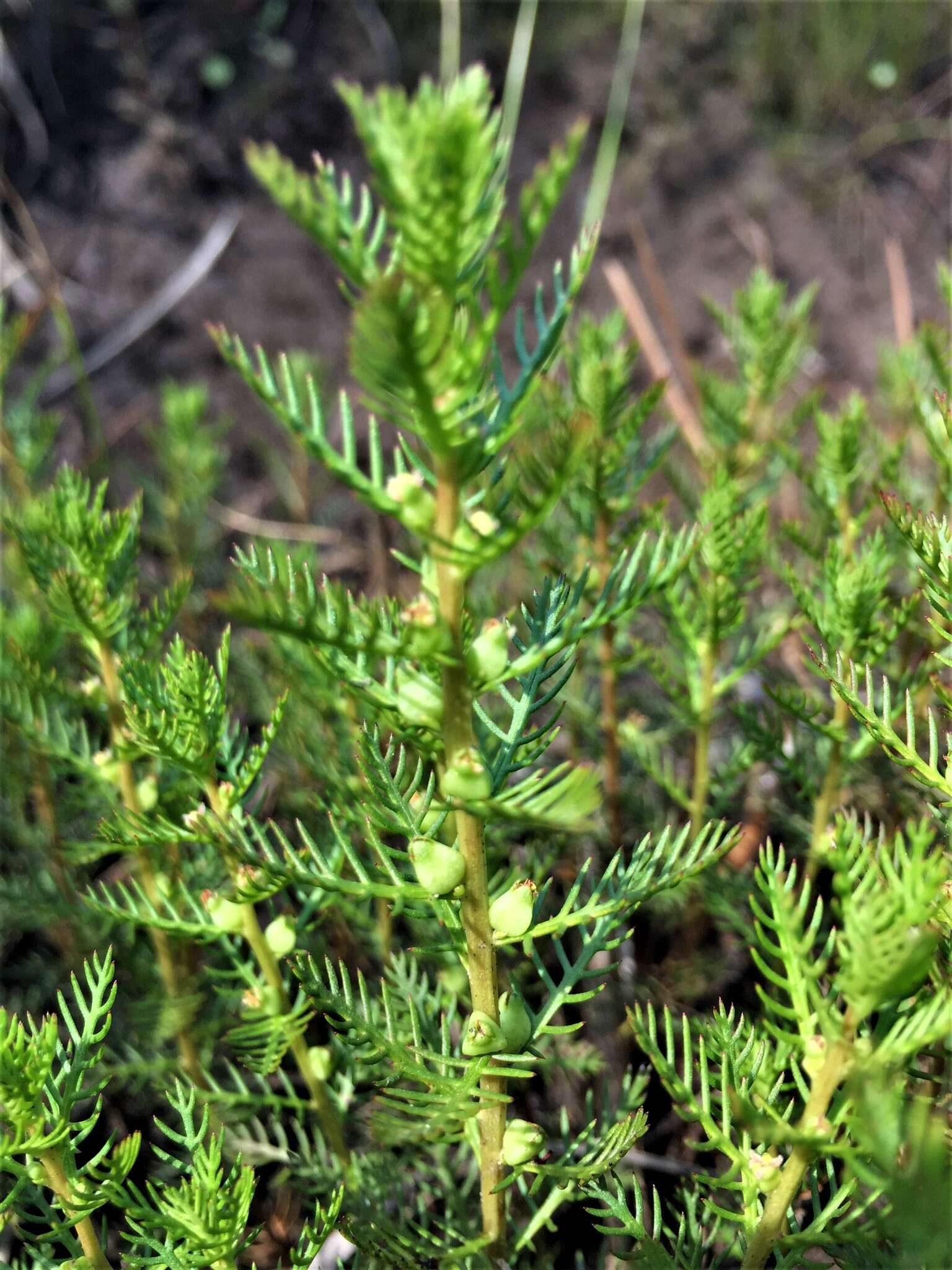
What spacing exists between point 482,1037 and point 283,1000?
0.27m

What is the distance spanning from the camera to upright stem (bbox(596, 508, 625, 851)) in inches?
50.8

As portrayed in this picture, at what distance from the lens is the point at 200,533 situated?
2.13 metres

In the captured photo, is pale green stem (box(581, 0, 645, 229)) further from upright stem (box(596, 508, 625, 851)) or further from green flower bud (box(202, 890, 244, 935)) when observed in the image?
green flower bud (box(202, 890, 244, 935))

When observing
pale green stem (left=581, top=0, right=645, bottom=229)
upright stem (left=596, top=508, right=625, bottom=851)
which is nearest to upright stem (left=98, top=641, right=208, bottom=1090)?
upright stem (left=596, top=508, right=625, bottom=851)

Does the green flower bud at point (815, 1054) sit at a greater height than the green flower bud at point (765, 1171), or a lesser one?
greater

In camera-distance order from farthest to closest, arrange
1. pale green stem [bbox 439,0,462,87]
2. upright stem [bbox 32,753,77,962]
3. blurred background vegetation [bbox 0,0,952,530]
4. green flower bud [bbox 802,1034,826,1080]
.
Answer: blurred background vegetation [bbox 0,0,952,530] → pale green stem [bbox 439,0,462,87] → upright stem [bbox 32,753,77,962] → green flower bud [bbox 802,1034,826,1080]

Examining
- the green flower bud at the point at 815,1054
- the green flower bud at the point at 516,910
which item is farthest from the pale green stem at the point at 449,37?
the green flower bud at the point at 815,1054

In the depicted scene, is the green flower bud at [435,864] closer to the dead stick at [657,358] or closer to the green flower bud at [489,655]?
the green flower bud at [489,655]

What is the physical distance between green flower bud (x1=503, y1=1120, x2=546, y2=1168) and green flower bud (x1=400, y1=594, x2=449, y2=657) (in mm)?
414

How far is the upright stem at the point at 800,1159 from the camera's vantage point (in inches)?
26.7

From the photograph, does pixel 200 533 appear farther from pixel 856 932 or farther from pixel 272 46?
pixel 272 46

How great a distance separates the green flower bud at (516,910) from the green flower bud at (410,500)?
270 mm

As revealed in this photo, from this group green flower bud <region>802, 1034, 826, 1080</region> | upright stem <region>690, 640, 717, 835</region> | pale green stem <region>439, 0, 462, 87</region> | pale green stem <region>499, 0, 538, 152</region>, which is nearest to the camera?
green flower bud <region>802, 1034, 826, 1080</region>

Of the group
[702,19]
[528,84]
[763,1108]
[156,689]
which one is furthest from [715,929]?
[702,19]
